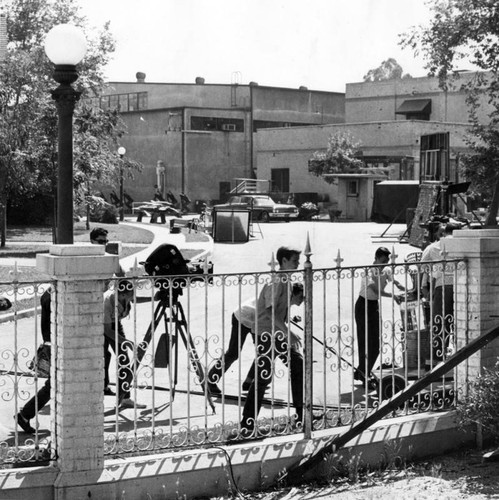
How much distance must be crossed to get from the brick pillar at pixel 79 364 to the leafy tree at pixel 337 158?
181 feet

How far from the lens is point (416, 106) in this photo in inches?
2928

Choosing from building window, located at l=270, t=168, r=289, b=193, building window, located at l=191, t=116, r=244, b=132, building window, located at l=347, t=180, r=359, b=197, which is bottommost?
building window, located at l=347, t=180, r=359, b=197

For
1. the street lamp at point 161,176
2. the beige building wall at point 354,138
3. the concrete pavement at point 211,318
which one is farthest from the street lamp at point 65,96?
the street lamp at point 161,176

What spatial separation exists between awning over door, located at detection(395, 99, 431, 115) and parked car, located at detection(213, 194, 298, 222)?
21.1 m

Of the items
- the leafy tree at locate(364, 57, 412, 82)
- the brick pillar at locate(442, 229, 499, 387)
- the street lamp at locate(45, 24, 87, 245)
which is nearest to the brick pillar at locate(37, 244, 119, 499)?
the brick pillar at locate(442, 229, 499, 387)

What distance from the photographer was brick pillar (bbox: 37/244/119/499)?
7176mm

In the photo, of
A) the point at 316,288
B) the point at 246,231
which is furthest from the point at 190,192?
the point at 316,288

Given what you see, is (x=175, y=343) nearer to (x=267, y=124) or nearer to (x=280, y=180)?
(x=280, y=180)

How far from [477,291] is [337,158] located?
5510 cm

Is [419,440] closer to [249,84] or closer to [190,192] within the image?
[190,192]

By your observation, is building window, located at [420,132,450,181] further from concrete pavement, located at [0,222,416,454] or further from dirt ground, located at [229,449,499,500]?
dirt ground, located at [229,449,499,500]

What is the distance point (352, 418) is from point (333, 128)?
60847mm

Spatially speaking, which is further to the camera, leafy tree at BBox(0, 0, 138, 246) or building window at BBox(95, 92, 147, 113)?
building window at BBox(95, 92, 147, 113)

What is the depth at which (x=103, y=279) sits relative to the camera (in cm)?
725
